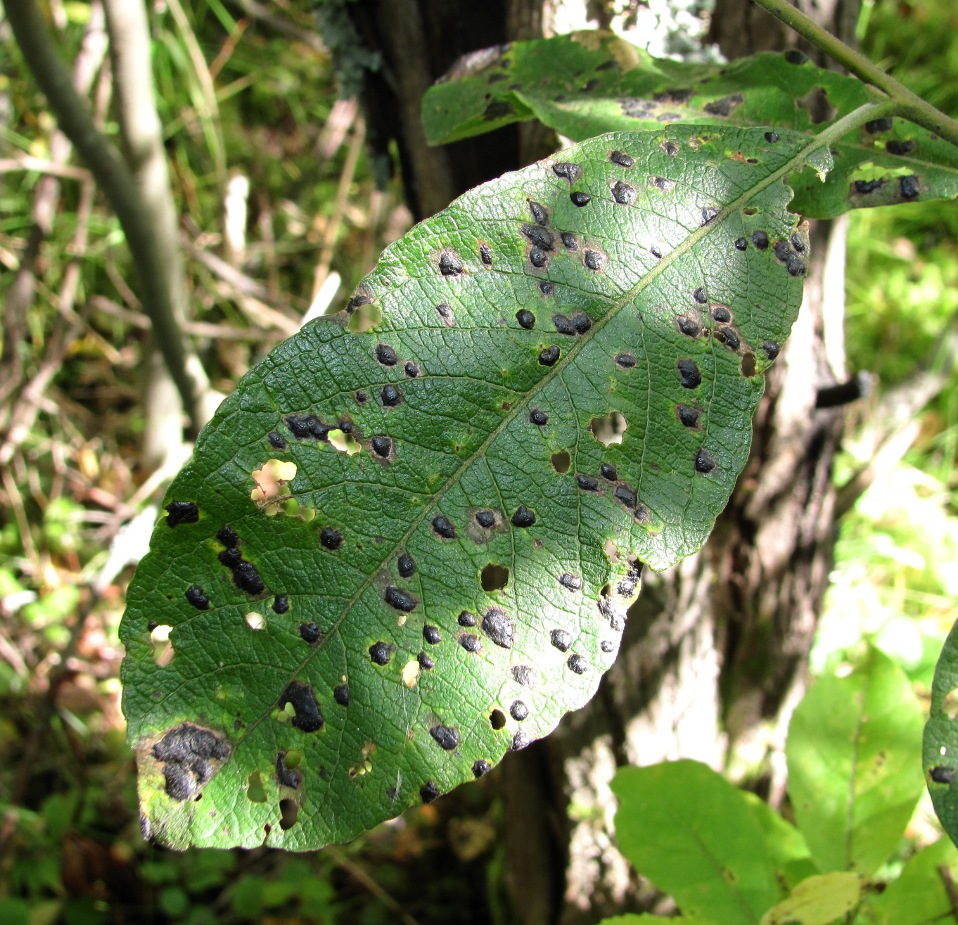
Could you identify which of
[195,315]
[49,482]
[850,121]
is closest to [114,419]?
[49,482]

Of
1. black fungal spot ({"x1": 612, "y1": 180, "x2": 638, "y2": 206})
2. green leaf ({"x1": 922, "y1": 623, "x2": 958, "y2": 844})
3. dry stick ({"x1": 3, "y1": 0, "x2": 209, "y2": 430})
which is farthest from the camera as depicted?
dry stick ({"x1": 3, "y1": 0, "x2": 209, "y2": 430})

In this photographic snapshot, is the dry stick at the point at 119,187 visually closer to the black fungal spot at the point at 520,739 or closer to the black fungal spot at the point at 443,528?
the black fungal spot at the point at 443,528

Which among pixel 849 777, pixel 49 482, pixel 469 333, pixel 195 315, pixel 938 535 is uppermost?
pixel 469 333

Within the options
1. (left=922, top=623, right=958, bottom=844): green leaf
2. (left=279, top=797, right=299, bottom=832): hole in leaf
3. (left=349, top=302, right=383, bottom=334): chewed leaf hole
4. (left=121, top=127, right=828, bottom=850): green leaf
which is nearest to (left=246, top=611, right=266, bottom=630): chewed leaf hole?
(left=121, top=127, right=828, bottom=850): green leaf

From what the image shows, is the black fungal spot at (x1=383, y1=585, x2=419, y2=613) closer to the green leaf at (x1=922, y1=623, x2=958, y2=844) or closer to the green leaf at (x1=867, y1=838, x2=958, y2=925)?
the green leaf at (x1=922, y1=623, x2=958, y2=844)

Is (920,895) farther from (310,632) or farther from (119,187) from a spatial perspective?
(119,187)

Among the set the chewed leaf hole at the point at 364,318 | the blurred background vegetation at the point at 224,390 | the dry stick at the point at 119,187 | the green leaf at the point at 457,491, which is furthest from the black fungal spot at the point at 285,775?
the dry stick at the point at 119,187

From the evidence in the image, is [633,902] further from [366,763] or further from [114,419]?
[114,419]
